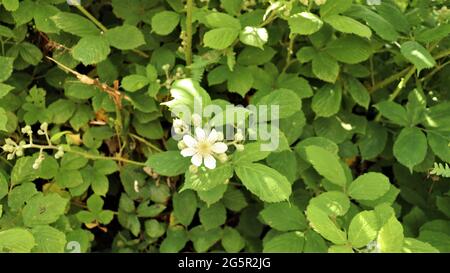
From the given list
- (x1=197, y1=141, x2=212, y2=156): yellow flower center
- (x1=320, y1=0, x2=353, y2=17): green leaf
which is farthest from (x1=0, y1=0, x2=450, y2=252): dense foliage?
(x1=197, y1=141, x2=212, y2=156): yellow flower center

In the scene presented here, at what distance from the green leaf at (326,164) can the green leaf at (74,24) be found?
869mm

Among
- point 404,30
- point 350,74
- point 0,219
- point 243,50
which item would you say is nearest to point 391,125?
point 350,74

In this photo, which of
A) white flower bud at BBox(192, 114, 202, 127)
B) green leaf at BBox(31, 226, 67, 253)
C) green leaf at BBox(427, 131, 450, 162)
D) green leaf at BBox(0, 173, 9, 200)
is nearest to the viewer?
white flower bud at BBox(192, 114, 202, 127)

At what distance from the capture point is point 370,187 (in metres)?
1.59

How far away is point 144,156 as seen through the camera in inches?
79.9

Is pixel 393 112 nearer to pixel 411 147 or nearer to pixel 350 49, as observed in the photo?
pixel 411 147

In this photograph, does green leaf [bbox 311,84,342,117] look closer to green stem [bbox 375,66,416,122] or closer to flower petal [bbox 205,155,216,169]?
green stem [bbox 375,66,416,122]

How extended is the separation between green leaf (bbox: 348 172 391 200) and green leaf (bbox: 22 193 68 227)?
3.05 feet

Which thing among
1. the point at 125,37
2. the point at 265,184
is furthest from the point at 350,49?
the point at 125,37

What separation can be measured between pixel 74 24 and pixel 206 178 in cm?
79

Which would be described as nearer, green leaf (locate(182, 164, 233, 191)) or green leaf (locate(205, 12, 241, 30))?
green leaf (locate(182, 164, 233, 191))

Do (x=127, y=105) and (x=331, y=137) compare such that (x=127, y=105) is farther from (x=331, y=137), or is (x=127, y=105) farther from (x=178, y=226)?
(x=331, y=137)

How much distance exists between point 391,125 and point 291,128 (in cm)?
51

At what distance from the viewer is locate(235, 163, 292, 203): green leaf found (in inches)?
53.3
